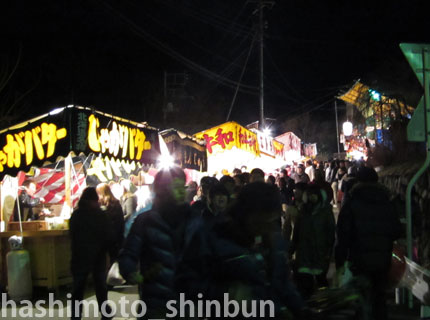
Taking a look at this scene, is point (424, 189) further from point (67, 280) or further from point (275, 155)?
point (275, 155)

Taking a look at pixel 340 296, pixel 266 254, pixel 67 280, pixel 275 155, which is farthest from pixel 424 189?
pixel 275 155

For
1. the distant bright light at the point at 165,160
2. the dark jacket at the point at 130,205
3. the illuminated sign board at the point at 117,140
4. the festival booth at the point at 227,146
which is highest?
the festival booth at the point at 227,146

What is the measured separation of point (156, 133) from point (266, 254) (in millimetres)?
8653

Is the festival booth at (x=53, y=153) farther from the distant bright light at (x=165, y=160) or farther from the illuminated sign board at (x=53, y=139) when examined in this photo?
the distant bright light at (x=165, y=160)

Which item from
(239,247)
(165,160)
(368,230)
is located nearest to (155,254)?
(239,247)

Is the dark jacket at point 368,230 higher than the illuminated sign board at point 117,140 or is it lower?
lower

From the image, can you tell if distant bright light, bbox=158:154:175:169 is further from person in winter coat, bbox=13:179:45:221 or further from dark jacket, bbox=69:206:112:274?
dark jacket, bbox=69:206:112:274

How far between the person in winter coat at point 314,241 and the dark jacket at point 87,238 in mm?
2670

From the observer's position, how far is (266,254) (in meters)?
3.15

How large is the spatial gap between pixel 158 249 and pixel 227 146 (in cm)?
1240

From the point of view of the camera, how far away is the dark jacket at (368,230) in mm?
4969

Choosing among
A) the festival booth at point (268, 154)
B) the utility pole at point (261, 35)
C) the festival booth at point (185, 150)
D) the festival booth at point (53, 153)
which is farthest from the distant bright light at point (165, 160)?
the utility pole at point (261, 35)

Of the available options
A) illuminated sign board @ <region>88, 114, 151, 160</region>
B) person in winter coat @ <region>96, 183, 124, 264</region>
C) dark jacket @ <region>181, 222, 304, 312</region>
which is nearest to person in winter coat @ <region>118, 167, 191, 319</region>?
dark jacket @ <region>181, 222, 304, 312</region>

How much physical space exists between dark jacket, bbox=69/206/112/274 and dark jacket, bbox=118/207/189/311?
2682 mm
